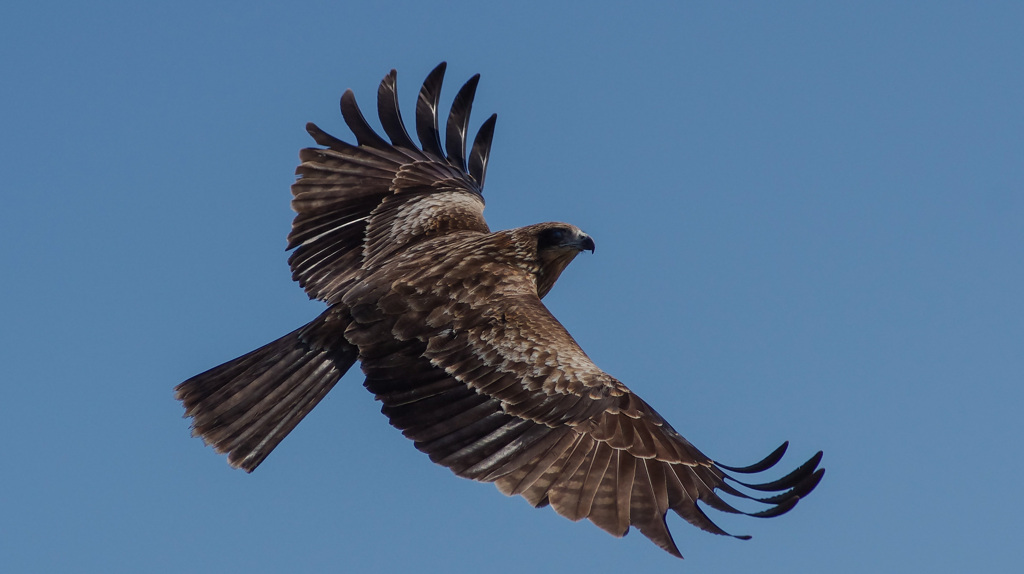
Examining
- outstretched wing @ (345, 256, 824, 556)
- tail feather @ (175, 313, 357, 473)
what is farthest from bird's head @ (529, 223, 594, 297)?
tail feather @ (175, 313, 357, 473)

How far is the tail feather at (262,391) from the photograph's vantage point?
9164 mm

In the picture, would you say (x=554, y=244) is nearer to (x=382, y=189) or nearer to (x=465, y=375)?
(x=465, y=375)

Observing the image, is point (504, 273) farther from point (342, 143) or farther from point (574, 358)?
point (342, 143)

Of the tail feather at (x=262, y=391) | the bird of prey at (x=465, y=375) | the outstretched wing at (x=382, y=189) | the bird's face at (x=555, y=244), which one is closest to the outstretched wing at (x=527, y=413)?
the bird of prey at (x=465, y=375)

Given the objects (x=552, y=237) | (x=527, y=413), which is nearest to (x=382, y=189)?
(x=552, y=237)

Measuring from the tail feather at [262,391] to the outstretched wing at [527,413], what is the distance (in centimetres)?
36

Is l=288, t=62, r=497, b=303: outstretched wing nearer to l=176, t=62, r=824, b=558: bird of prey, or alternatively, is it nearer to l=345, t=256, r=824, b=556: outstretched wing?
l=176, t=62, r=824, b=558: bird of prey

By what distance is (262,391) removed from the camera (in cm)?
937

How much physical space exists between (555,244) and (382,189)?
2421mm

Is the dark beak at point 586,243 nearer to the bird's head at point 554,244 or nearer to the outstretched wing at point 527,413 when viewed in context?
the bird's head at point 554,244

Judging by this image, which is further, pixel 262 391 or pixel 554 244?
pixel 554 244

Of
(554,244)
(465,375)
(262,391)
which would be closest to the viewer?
(465,375)

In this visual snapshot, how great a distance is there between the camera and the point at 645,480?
8.07 meters

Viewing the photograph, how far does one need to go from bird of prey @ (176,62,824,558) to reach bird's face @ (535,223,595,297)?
12mm
